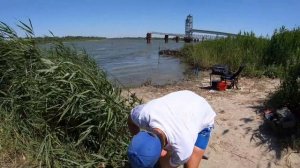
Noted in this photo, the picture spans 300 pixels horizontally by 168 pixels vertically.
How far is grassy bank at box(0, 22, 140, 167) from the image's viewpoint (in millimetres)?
4098

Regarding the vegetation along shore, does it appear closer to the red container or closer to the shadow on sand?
the shadow on sand

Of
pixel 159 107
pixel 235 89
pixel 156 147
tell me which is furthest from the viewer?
pixel 235 89

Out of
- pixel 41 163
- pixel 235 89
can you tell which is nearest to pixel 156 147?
pixel 41 163

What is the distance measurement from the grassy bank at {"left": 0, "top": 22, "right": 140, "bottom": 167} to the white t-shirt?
1.55 m

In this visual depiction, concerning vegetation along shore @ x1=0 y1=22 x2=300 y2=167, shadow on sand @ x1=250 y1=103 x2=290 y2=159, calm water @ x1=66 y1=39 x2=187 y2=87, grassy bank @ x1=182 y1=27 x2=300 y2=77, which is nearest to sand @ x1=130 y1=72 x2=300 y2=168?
shadow on sand @ x1=250 y1=103 x2=290 y2=159

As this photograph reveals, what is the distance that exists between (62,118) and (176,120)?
88.9 inches

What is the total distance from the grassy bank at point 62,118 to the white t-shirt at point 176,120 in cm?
155

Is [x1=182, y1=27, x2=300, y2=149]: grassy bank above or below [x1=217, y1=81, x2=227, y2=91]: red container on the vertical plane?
above

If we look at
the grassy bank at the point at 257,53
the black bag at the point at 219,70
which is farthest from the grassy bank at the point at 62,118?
the grassy bank at the point at 257,53

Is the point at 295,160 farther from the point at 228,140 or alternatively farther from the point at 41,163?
the point at 41,163

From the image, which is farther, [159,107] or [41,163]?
[41,163]

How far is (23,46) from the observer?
509 centimetres

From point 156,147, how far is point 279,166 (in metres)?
3.10

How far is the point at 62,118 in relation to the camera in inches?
170
